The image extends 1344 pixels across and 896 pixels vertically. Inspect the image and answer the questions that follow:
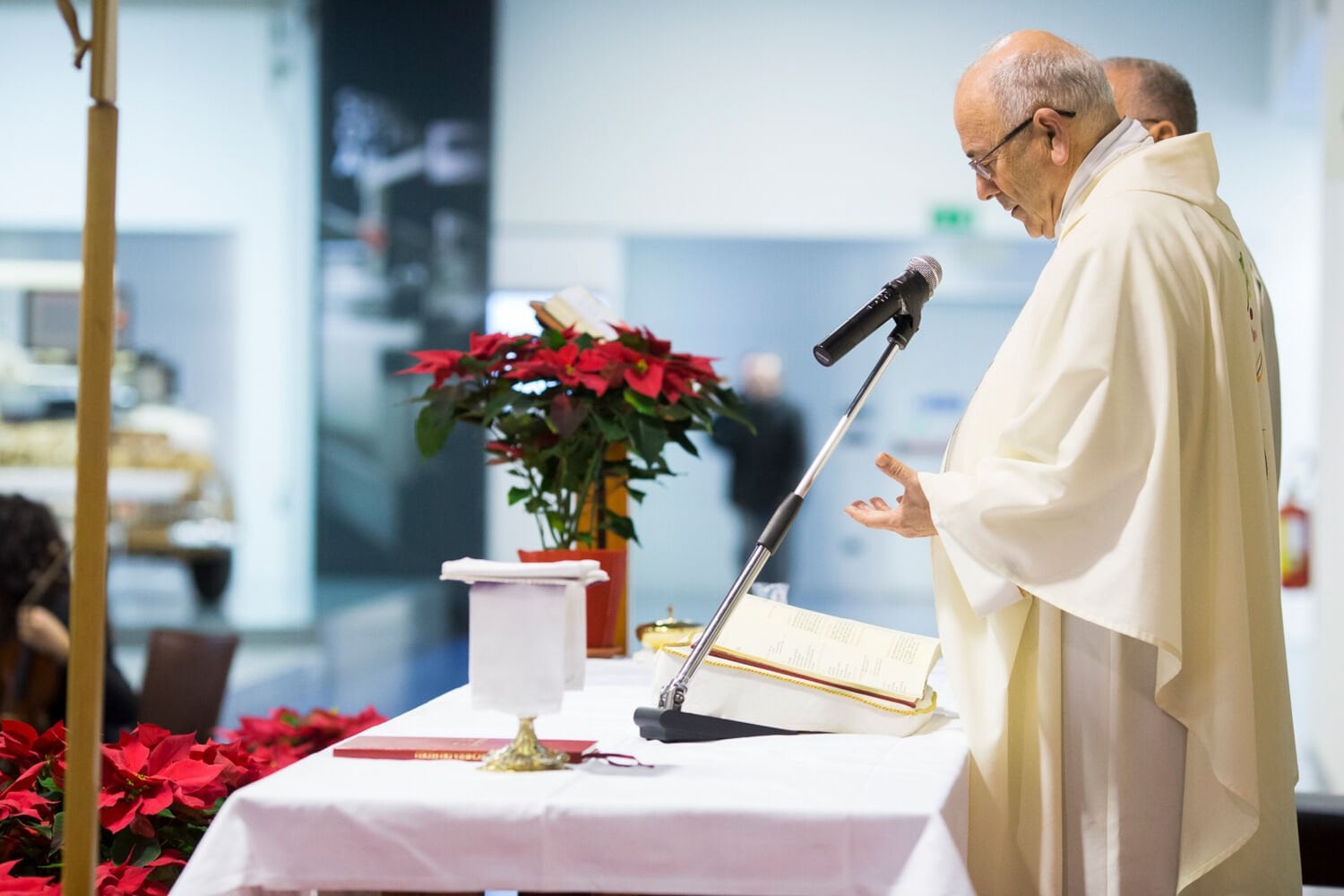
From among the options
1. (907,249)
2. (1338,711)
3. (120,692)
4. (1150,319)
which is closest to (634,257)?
(907,249)

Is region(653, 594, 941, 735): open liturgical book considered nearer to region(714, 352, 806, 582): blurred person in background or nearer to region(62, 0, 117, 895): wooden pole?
region(62, 0, 117, 895): wooden pole

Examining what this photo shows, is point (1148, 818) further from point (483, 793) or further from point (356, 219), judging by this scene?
point (356, 219)

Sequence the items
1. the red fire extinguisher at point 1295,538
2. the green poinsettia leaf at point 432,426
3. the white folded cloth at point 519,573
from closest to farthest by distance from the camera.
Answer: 1. the white folded cloth at point 519,573
2. the green poinsettia leaf at point 432,426
3. the red fire extinguisher at point 1295,538

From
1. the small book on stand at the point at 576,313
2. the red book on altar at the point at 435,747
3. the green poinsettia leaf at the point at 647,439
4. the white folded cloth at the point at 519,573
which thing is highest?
the small book on stand at the point at 576,313

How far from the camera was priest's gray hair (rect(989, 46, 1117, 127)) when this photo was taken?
179 centimetres

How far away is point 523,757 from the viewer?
54.0 inches

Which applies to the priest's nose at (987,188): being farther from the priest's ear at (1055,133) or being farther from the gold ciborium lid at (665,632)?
the gold ciborium lid at (665,632)

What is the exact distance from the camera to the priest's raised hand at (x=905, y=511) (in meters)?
1.62

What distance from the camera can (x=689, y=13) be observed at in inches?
324

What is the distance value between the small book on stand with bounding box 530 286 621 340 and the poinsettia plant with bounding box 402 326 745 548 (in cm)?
15

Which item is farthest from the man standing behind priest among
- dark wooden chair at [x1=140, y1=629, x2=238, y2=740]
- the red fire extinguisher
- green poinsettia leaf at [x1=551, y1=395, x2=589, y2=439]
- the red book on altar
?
the red fire extinguisher

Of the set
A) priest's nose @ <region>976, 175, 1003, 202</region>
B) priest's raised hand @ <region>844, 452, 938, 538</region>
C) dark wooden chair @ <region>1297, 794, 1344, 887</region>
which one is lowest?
dark wooden chair @ <region>1297, 794, 1344, 887</region>

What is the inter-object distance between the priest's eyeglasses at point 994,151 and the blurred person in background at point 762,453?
625cm

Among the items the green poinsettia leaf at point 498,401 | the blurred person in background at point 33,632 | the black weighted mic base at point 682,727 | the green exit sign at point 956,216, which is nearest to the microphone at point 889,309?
the black weighted mic base at point 682,727
